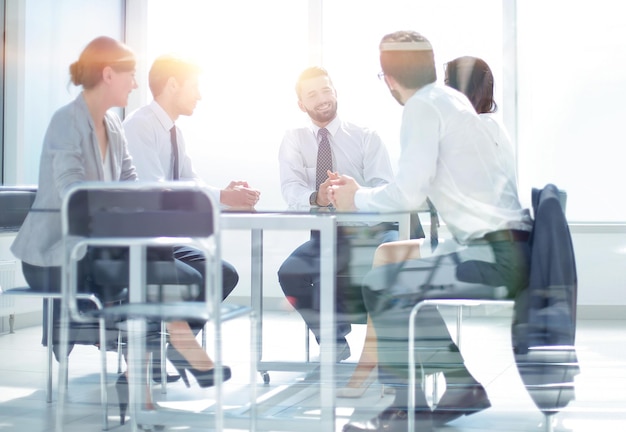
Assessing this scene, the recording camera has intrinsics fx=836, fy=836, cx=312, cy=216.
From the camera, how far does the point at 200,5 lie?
6.52ft

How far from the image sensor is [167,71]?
1.97m

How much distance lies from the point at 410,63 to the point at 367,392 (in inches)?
32.5

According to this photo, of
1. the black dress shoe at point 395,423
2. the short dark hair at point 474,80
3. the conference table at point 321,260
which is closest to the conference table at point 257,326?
the conference table at point 321,260

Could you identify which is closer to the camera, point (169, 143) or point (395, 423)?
point (169, 143)

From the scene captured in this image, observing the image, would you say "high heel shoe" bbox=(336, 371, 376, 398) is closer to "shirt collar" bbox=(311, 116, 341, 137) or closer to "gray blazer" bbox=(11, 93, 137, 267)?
"shirt collar" bbox=(311, 116, 341, 137)

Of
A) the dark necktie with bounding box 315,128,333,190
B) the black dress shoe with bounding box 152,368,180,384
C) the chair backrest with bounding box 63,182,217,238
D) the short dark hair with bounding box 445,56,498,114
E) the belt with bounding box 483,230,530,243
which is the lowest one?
the black dress shoe with bounding box 152,368,180,384

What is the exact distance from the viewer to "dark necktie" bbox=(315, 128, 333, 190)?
2068mm

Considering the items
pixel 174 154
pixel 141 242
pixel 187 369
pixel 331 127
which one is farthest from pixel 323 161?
pixel 187 369

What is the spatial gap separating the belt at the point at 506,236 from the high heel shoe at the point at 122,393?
3.19 feet

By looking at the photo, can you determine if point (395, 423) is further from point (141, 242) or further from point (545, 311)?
point (141, 242)

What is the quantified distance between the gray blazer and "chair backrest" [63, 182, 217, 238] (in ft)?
0.12

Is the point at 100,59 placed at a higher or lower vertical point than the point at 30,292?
higher

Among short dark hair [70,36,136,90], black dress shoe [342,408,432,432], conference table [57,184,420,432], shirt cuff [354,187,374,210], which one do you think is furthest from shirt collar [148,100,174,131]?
A: black dress shoe [342,408,432,432]

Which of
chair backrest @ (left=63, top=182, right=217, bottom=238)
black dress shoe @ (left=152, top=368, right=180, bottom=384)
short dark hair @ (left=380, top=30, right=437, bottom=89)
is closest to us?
chair backrest @ (left=63, top=182, right=217, bottom=238)
